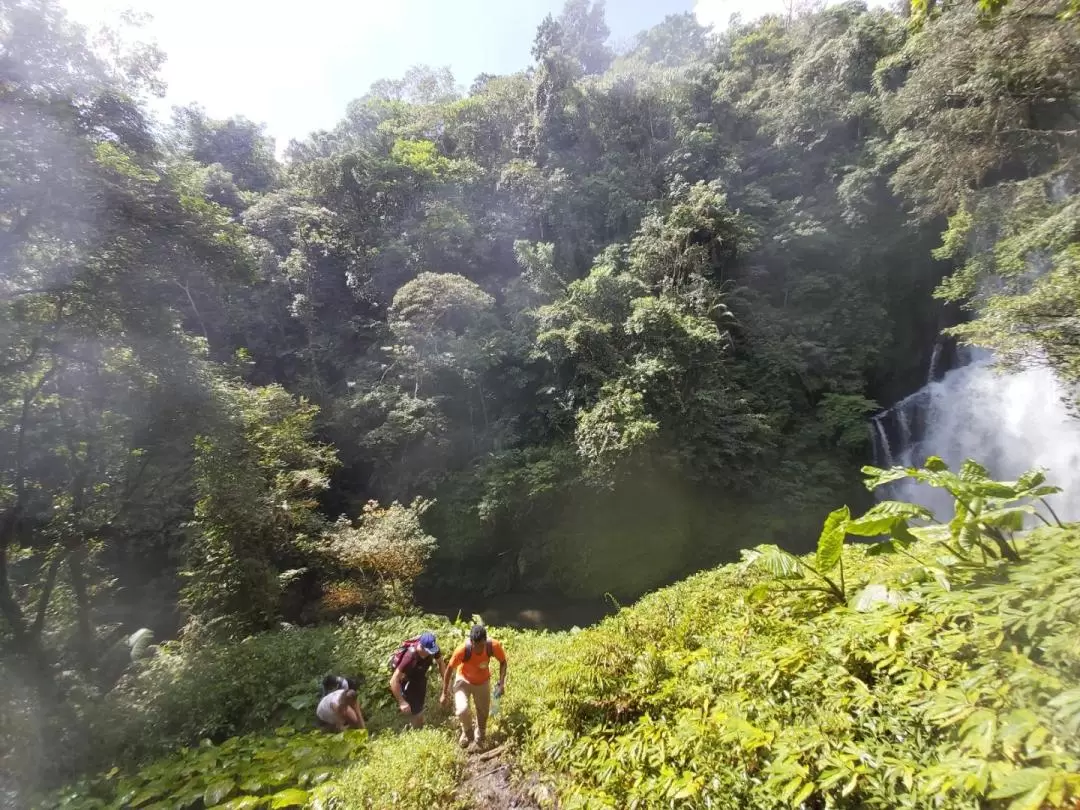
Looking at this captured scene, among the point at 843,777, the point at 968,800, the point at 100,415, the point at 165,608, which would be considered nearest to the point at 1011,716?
the point at 968,800

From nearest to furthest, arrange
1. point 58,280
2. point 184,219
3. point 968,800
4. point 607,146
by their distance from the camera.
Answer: point 968,800 → point 58,280 → point 184,219 → point 607,146

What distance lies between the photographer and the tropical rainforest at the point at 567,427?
288cm

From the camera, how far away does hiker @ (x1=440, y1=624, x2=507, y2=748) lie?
13.8 feet

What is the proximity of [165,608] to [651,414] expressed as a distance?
15000mm

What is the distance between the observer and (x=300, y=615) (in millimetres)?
12180

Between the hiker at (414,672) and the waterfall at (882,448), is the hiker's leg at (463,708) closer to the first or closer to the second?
the hiker at (414,672)

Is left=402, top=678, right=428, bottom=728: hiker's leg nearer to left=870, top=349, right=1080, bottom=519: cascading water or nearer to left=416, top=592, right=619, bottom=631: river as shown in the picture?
left=416, top=592, right=619, bottom=631: river

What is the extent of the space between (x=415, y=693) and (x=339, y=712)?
85 centimetres

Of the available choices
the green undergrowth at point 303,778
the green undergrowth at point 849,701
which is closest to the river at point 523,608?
the green undergrowth at point 303,778

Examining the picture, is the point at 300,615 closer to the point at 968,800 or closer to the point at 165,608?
the point at 165,608

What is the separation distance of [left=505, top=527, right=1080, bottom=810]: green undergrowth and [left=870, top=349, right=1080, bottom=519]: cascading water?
10.9m

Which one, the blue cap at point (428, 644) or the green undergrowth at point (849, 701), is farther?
the blue cap at point (428, 644)

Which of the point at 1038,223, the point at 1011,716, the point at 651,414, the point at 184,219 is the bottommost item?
the point at 1011,716

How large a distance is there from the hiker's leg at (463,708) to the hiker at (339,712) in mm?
1633
